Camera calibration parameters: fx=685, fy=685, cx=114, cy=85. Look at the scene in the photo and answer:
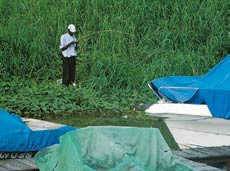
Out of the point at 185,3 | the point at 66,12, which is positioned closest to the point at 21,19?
the point at 66,12

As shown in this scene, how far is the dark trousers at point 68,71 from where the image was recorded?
48.3 feet

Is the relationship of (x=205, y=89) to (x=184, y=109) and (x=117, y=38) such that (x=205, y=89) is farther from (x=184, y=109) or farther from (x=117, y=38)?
(x=117, y=38)

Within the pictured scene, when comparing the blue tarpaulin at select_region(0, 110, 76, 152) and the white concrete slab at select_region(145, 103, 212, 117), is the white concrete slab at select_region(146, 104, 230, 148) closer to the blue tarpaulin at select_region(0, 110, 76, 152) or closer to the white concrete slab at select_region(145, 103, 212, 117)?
the white concrete slab at select_region(145, 103, 212, 117)

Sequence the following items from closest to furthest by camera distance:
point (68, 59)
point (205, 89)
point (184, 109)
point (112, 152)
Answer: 1. point (112, 152)
2. point (205, 89)
3. point (184, 109)
4. point (68, 59)

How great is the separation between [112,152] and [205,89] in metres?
5.90

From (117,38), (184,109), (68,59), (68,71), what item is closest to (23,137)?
(184,109)

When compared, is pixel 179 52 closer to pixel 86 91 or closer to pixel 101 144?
pixel 86 91

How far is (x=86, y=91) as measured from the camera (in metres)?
14.0

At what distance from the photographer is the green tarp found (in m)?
5.45

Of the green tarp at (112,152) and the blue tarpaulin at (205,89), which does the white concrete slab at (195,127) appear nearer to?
the blue tarpaulin at (205,89)

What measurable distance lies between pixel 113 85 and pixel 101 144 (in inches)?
373

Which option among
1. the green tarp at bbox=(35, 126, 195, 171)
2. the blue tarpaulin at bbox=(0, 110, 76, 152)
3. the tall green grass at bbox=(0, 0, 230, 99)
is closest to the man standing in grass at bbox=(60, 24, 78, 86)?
the tall green grass at bbox=(0, 0, 230, 99)

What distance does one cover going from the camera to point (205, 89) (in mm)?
11203

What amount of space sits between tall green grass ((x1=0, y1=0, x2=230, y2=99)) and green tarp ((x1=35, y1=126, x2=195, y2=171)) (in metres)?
8.89
